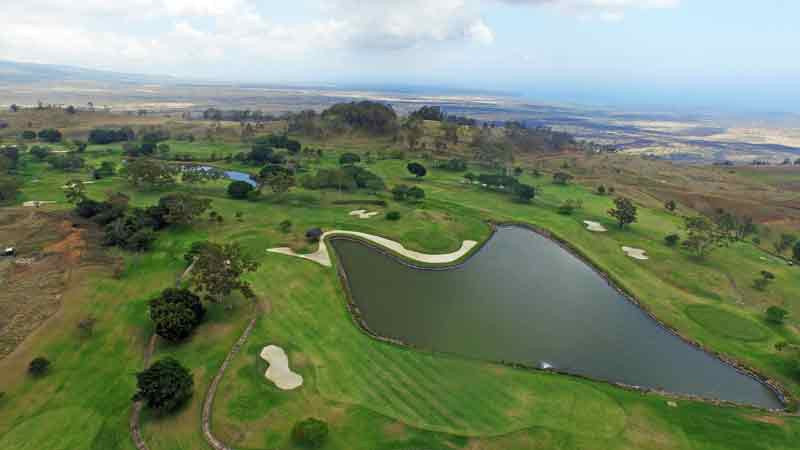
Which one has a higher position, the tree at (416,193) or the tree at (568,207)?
the tree at (416,193)

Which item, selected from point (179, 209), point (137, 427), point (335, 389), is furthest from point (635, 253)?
point (179, 209)

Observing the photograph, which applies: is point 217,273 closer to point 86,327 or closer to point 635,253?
point 86,327

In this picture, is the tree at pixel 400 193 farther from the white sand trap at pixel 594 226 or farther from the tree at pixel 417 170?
the white sand trap at pixel 594 226

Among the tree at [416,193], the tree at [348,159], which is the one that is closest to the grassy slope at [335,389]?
the tree at [416,193]

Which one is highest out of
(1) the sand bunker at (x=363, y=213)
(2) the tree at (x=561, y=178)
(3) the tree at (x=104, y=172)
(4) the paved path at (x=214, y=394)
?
(2) the tree at (x=561, y=178)

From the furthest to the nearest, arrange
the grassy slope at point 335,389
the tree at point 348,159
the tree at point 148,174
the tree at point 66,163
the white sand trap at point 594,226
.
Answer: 1. the tree at point 348,159
2. the tree at point 66,163
3. the tree at point 148,174
4. the white sand trap at point 594,226
5. the grassy slope at point 335,389

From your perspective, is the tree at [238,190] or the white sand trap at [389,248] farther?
the tree at [238,190]
